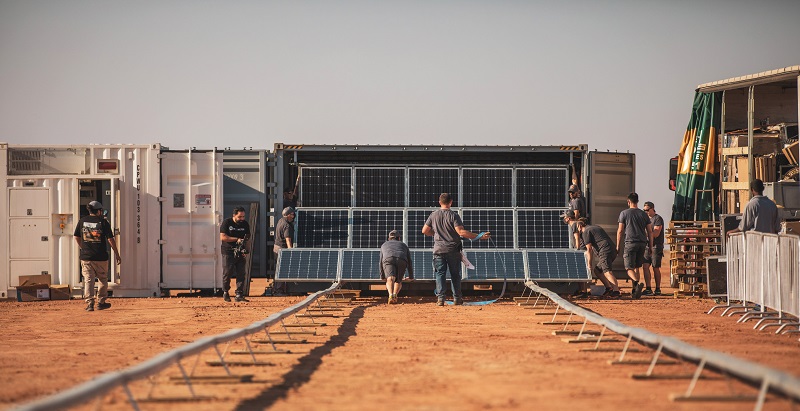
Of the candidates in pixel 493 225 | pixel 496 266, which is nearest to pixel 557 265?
pixel 496 266

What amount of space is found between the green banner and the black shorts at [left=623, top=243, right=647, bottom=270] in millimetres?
1024

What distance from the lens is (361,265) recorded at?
836 inches

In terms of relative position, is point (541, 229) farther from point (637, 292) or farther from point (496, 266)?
point (637, 292)

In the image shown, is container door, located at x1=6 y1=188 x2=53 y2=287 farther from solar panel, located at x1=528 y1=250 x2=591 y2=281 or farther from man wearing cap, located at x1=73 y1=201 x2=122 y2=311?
solar panel, located at x1=528 y1=250 x2=591 y2=281

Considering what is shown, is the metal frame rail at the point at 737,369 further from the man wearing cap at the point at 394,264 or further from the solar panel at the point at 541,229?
the solar panel at the point at 541,229

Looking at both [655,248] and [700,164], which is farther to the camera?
[655,248]

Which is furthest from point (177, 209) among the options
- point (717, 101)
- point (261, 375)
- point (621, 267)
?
point (261, 375)

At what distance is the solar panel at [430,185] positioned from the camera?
74.2ft

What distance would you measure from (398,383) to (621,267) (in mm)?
14038

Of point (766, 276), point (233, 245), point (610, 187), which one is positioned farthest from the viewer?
point (610, 187)

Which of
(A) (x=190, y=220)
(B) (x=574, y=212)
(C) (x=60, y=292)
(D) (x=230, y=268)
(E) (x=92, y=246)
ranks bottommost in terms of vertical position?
(C) (x=60, y=292)

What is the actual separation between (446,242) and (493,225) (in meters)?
3.69

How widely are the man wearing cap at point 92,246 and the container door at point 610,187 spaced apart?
30.3 ft

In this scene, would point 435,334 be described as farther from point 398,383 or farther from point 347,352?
point 398,383
